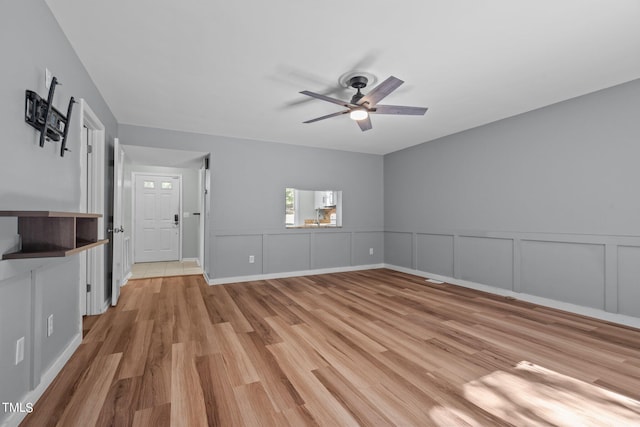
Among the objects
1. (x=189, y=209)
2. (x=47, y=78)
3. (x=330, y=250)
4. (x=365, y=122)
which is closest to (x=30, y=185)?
(x=47, y=78)

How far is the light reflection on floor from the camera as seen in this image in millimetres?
1525

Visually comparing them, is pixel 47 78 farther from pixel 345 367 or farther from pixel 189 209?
pixel 189 209

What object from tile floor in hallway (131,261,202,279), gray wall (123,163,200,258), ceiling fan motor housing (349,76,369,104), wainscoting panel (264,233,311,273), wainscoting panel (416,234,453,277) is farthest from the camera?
gray wall (123,163,200,258)

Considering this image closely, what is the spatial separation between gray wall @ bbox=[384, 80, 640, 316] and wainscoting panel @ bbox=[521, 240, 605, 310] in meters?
0.01

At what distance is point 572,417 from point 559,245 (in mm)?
2403

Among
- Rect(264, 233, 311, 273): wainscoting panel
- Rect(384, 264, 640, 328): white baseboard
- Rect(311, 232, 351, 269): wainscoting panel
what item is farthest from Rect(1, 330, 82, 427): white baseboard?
Rect(384, 264, 640, 328): white baseboard

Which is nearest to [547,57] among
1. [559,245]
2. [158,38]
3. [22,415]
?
[559,245]

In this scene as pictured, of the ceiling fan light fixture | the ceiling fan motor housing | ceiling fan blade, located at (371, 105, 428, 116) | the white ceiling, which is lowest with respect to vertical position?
the ceiling fan light fixture

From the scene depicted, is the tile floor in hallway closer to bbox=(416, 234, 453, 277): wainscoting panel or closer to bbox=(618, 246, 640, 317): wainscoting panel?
bbox=(416, 234, 453, 277): wainscoting panel

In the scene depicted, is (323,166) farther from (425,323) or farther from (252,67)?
(425,323)

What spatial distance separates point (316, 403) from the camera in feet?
5.40

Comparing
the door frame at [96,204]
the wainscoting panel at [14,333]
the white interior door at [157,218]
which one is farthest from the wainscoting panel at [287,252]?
the wainscoting panel at [14,333]

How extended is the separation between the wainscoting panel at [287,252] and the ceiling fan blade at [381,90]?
2970 millimetres

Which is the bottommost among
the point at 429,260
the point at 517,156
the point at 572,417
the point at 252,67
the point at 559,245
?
the point at 572,417
